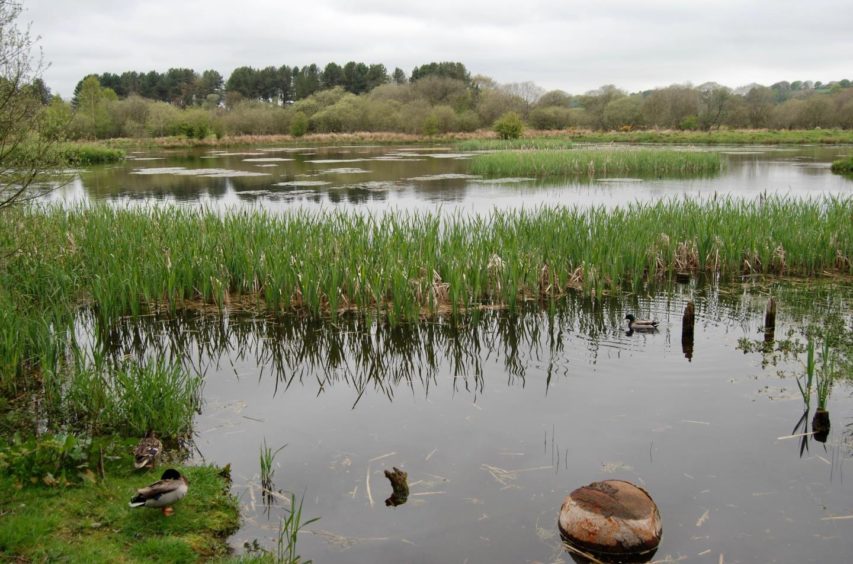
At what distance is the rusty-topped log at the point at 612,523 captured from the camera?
4.04 meters

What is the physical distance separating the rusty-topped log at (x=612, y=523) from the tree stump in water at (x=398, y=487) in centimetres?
109

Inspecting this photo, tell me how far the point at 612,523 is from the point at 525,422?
190cm

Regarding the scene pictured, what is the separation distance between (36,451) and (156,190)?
22162 mm

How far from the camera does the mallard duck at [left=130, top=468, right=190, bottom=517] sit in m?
4.06

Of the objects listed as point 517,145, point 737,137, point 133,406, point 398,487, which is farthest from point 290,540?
point 737,137

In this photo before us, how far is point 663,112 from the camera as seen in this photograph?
7056cm

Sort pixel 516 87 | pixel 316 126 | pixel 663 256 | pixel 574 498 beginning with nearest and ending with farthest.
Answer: pixel 574 498 → pixel 663 256 → pixel 316 126 → pixel 516 87

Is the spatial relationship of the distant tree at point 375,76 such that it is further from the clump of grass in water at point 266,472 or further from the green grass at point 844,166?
the clump of grass in water at point 266,472

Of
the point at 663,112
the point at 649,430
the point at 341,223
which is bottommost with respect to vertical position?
the point at 649,430

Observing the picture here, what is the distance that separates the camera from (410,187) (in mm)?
24891

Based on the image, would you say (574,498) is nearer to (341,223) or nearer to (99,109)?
(341,223)

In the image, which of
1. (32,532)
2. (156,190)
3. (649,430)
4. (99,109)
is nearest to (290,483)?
(32,532)

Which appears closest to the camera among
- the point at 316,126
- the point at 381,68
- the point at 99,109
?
the point at 99,109

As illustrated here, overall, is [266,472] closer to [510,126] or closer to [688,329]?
[688,329]
